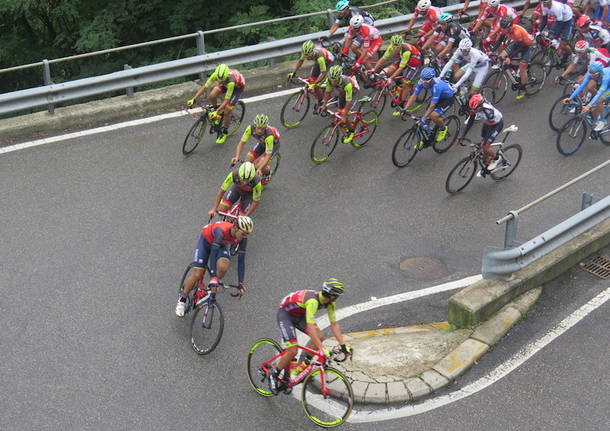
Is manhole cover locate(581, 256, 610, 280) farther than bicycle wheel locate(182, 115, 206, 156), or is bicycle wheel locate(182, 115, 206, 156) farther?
bicycle wheel locate(182, 115, 206, 156)

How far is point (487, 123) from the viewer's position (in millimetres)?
13117

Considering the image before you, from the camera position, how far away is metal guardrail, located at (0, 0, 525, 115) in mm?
13883

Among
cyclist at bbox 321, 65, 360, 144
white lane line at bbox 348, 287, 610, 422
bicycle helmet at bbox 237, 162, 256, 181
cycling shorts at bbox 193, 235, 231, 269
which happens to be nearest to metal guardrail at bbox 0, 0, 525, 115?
cyclist at bbox 321, 65, 360, 144

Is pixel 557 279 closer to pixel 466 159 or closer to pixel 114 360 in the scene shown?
pixel 466 159

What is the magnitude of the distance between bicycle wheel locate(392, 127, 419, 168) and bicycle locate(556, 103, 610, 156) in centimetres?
271

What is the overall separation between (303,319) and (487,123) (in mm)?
6077

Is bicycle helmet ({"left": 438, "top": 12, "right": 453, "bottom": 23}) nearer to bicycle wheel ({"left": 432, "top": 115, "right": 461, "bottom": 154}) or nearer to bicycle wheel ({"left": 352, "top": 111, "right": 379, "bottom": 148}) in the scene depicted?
bicycle wheel ({"left": 432, "top": 115, "right": 461, "bottom": 154})

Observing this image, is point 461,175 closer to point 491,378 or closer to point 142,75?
point 491,378

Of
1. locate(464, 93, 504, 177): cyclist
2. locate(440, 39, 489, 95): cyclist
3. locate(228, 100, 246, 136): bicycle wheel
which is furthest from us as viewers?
locate(440, 39, 489, 95): cyclist

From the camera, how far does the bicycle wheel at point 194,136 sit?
13.5m

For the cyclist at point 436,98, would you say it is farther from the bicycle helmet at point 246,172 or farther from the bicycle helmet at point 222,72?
the bicycle helmet at point 246,172

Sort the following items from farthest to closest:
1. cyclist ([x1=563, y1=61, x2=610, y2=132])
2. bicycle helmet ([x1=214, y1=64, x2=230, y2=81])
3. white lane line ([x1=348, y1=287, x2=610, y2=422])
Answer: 1. cyclist ([x1=563, y1=61, x2=610, y2=132])
2. bicycle helmet ([x1=214, y1=64, x2=230, y2=81])
3. white lane line ([x1=348, y1=287, x2=610, y2=422])

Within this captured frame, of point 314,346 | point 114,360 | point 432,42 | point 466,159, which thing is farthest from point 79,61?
point 314,346

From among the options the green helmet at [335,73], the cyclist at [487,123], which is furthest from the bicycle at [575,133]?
the green helmet at [335,73]
